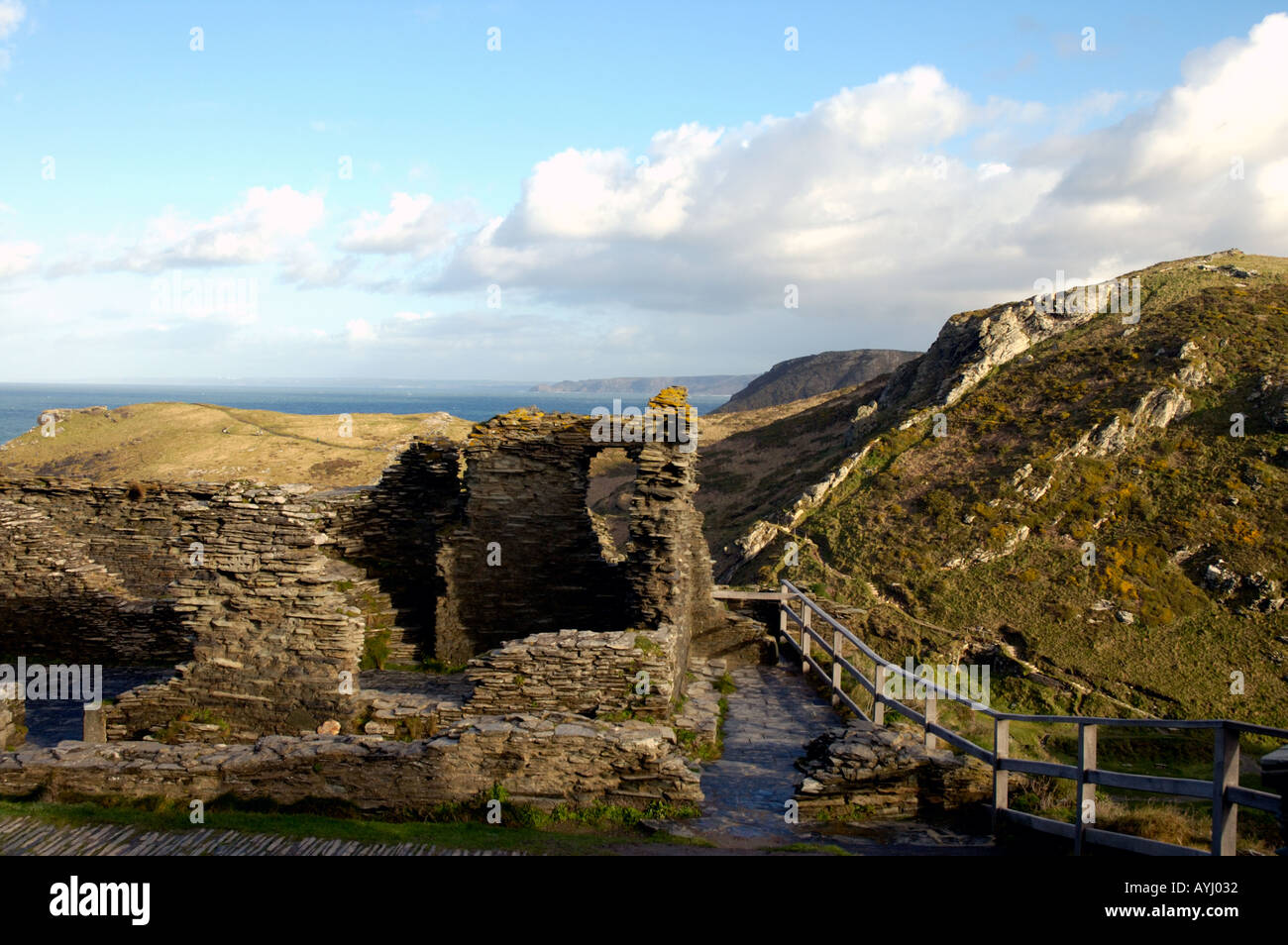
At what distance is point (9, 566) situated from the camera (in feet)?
51.4

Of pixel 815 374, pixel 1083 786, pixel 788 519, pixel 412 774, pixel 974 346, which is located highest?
pixel 815 374

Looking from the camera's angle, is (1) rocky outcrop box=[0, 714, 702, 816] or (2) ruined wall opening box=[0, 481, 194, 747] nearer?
(1) rocky outcrop box=[0, 714, 702, 816]

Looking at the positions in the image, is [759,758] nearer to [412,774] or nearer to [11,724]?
[412,774]

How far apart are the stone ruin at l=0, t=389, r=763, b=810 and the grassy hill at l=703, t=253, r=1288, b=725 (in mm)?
7487

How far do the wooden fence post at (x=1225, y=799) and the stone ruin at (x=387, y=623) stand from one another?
4.84 metres

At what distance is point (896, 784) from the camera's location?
30.6 feet

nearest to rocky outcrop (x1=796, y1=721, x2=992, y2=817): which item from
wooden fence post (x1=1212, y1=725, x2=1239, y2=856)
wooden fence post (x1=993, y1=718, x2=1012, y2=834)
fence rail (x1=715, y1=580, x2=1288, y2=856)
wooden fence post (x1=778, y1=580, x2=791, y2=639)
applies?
fence rail (x1=715, y1=580, x2=1288, y2=856)

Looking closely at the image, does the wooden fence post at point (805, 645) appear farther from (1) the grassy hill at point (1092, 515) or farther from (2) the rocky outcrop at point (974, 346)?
(2) the rocky outcrop at point (974, 346)

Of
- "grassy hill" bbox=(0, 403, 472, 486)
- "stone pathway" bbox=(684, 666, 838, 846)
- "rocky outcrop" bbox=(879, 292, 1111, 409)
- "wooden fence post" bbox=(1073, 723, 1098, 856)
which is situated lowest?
"stone pathway" bbox=(684, 666, 838, 846)

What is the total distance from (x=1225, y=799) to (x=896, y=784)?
3.96m

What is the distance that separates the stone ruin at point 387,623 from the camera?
9.12m

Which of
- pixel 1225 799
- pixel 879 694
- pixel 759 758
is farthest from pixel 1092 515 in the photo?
pixel 1225 799

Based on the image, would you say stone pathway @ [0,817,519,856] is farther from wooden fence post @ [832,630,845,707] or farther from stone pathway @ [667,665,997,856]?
wooden fence post @ [832,630,845,707]

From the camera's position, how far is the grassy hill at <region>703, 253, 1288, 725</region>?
2116 centimetres
